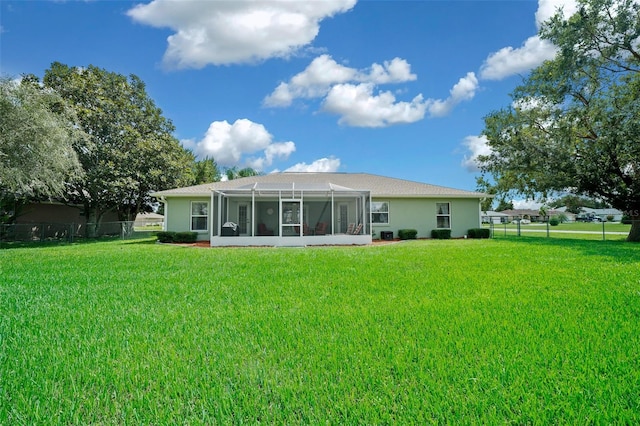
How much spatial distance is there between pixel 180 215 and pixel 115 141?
7.79m

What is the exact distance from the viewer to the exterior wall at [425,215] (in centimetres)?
2002

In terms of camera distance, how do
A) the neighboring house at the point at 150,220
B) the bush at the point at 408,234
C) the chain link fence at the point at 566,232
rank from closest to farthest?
the bush at the point at 408,234 → the chain link fence at the point at 566,232 → the neighboring house at the point at 150,220

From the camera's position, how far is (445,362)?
3.16 meters

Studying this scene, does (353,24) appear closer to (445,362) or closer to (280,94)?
(280,94)

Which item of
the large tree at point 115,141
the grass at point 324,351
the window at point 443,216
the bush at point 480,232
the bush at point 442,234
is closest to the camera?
the grass at point 324,351

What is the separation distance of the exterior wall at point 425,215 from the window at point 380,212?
201 mm

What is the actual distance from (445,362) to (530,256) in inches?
350

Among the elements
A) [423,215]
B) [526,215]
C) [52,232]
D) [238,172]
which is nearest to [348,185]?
[423,215]

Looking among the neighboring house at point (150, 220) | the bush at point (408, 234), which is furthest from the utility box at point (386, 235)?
the neighboring house at point (150, 220)

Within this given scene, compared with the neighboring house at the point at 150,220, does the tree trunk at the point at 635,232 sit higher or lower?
lower

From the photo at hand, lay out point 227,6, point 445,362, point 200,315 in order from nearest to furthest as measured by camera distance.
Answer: point 445,362
point 200,315
point 227,6

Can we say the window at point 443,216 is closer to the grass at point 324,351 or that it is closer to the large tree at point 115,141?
the grass at point 324,351

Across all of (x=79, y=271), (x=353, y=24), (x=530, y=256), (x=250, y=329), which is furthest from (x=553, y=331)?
(x=353, y=24)

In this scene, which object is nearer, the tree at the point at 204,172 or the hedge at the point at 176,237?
the hedge at the point at 176,237
